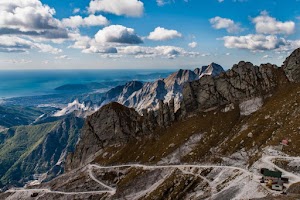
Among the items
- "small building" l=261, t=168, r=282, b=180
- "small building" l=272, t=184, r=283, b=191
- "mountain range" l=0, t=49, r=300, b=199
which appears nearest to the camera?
"small building" l=272, t=184, r=283, b=191

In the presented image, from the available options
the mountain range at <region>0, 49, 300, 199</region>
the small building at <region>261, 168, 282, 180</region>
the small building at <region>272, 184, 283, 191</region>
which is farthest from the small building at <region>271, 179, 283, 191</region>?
the small building at <region>261, 168, 282, 180</region>

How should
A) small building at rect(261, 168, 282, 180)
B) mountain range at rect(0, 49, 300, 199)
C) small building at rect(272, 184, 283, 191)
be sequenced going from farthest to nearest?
mountain range at rect(0, 49, 300, 199) → small building at rect(261, 168, 282, 180) → small building at rect(272, 184, 283, 191)

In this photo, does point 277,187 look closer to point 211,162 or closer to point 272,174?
point 272,174

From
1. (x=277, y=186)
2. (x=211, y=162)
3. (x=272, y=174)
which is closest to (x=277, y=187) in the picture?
(x=277, y=186)

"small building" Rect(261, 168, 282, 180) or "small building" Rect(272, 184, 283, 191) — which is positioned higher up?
"small building" Rect(261, 168, 282, 180)

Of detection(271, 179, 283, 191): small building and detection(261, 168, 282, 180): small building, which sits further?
detection(261, 168, 282, 180): small building

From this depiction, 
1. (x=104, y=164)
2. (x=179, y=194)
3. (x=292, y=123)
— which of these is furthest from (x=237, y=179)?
(x=104, y=164)

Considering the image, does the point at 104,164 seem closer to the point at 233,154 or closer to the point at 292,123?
the point at 233,154

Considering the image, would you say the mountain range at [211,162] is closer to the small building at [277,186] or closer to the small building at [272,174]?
the small building at [277,186]

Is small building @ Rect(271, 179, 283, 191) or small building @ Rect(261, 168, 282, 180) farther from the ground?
small building @ Rect(261, 168, 282, 180)

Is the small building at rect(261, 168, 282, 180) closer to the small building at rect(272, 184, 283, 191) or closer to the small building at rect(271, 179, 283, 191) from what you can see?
the small building at rect(271, 179, 283, 191)

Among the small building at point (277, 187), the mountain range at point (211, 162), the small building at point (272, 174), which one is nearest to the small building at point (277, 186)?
the small building at point (277, 187)

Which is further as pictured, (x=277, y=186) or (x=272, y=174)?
(x=272, y=174)

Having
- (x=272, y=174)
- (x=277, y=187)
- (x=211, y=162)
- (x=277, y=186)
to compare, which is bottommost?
(x=211, y=162)
